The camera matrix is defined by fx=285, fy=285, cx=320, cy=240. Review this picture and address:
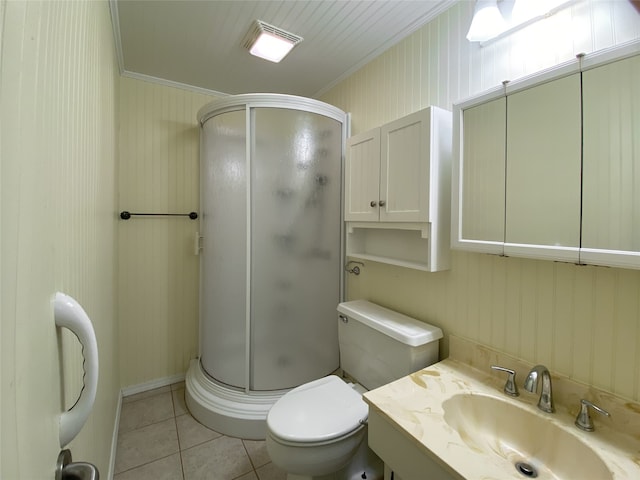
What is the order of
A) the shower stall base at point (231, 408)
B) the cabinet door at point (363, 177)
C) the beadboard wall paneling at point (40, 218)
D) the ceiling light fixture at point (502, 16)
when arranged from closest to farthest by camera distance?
the beadboard wall paneling at point (40, 218), the ceiling light fixture at point (502, 16), the cabinet door at point (363, 177), the shower stall base at point (231, 408)

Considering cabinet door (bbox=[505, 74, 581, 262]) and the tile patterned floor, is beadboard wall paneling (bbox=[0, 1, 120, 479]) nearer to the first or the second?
the tile patterned floor

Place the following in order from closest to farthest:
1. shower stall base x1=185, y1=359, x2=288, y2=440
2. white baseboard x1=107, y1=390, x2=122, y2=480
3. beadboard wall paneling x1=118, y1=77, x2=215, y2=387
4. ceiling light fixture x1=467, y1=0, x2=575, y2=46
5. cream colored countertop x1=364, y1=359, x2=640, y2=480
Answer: cream colored countertop x1=364, y1=359, x2=640, y2=480 < ceiling light fixture x1=467, y1=0, x2=575, y2=46 < white baseboard x1=107, y1=390, x2=122, y2=480 < shower stall base x1=185, y1=359, x2=288, y2=440 < beadboard wall paneling x1=118, y1=77, x2=215, y2=387

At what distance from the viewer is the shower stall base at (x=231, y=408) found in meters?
1.75

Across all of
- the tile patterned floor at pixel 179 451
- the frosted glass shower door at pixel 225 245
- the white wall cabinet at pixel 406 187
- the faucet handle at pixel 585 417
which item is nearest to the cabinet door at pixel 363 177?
the white wall cabinet at pixel 406 187

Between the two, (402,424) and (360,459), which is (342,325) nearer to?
(360,459)

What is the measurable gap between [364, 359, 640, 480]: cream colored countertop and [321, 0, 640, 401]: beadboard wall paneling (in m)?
0.13

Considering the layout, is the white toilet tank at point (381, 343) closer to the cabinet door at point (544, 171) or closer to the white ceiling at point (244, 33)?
the cabinet door at point (544, 171)

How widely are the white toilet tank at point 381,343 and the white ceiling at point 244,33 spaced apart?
160 cm

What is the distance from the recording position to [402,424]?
923 millimetres

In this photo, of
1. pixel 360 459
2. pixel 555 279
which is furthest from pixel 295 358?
pixel 555 279

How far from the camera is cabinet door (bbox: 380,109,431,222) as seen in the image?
130 centimetres

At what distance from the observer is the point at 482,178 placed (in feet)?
3.86

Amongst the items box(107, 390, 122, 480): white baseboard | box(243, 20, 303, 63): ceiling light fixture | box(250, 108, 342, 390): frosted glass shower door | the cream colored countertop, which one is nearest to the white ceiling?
box(243, 20, 303, 63): ceiling light fixture

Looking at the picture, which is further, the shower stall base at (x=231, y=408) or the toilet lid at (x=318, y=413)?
the shower stall base at (x=231, y=408)
